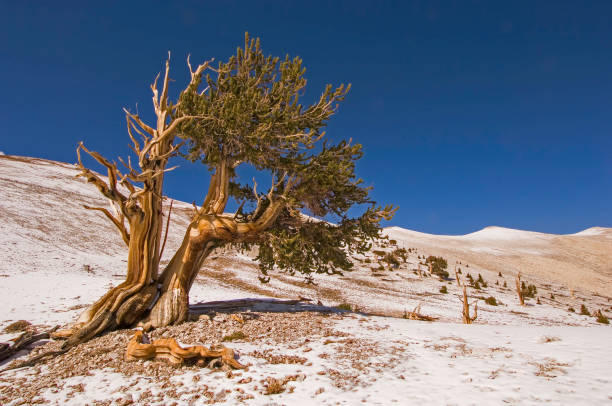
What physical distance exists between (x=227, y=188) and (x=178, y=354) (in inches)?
208

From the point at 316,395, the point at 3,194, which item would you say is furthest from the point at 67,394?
the point at 3,194

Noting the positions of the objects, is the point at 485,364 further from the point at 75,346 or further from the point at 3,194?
the point at 3,194

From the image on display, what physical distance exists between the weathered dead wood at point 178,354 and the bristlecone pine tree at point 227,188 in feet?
7.86

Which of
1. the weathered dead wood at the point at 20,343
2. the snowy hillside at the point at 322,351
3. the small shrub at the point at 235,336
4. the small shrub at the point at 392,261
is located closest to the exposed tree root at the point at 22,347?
the weathered dead wood at the point at 20,343

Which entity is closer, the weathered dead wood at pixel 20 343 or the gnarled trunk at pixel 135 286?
the weathered dead wood at pixel 20 343

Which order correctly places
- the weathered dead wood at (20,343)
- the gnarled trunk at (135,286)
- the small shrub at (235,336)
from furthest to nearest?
1. the gnarled trunk at (135,286)
2. the small shrub at (235,336)
3. the weathered dead wood at (20,343)

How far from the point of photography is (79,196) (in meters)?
38.1

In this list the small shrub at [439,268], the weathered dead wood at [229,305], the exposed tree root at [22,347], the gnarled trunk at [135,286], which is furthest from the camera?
the small shrub at [439,268]

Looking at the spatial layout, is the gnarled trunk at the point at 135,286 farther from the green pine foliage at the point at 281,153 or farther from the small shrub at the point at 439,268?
the small shrub at the point at 439,268

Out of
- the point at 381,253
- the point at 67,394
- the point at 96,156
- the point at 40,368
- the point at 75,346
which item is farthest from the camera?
the point at 381,253

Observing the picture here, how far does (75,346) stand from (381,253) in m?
33.1

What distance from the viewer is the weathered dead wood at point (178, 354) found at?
612cm

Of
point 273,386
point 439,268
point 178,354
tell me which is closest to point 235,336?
point 178,354

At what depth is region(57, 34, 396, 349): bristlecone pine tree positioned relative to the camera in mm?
9047
